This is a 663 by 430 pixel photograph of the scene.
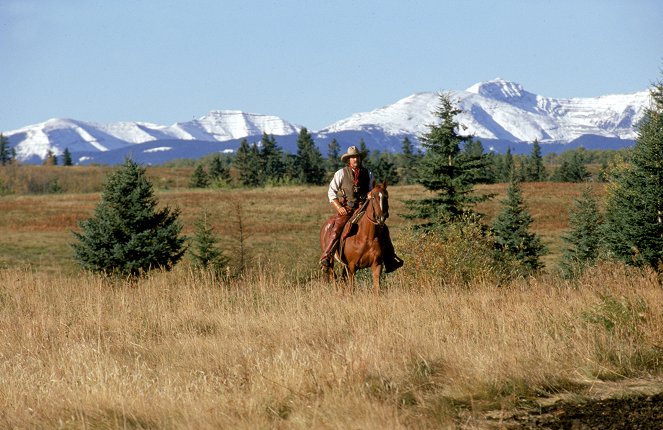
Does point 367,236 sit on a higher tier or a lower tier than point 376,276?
higher

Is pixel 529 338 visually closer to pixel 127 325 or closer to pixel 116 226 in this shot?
pixel 127 325

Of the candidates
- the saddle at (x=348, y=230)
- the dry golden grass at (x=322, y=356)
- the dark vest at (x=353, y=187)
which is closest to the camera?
the dry golden grass at (x=322, y=356)

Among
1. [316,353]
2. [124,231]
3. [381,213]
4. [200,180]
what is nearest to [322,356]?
[316,353]

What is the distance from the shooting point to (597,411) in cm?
591

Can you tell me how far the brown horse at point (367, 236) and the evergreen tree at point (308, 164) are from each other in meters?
103

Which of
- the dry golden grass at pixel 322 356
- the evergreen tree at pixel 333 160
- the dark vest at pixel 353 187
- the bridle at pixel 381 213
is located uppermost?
the evergreen tree at pixel 333 160

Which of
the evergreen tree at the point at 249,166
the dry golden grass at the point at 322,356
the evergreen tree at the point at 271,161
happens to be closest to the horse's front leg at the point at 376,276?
the dry golden grass at the point at 322,356

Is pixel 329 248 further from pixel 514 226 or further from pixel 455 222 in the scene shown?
pixel 514 226

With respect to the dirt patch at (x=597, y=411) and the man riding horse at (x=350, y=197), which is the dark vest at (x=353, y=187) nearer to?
the man riding horse at (x=350, y=197)

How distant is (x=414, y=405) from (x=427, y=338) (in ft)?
5.59

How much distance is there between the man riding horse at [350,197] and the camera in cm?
1310

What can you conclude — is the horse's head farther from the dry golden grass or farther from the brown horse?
the dry golden grass

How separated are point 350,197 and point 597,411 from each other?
786cm

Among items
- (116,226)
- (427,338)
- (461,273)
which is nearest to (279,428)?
(427,338)
